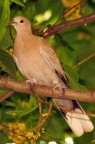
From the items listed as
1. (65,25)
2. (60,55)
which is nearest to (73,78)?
(65,25)

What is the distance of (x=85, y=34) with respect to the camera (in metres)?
8.05

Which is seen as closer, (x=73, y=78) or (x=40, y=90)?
(x=40, y=90)

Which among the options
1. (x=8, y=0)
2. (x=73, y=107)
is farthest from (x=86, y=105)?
(x=8, y=0)

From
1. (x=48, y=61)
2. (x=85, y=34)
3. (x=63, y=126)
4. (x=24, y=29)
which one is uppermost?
(x=85, y=34)

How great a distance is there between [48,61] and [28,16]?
1103 mm

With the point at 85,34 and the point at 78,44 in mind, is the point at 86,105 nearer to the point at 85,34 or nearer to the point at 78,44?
the point at 78,44

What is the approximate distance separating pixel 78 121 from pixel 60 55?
1.87 meters

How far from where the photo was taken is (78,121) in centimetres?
560

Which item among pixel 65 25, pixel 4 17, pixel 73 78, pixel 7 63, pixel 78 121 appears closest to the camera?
pixel 7 63

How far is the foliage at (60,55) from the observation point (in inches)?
198

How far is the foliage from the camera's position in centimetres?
503

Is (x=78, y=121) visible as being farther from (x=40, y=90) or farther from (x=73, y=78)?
(x=40, y=90)

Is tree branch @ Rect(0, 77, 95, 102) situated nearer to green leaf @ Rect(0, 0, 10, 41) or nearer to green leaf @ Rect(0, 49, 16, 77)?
green leaf @ Rect(0, 49, 16, 77)

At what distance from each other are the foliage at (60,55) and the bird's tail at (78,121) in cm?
16
